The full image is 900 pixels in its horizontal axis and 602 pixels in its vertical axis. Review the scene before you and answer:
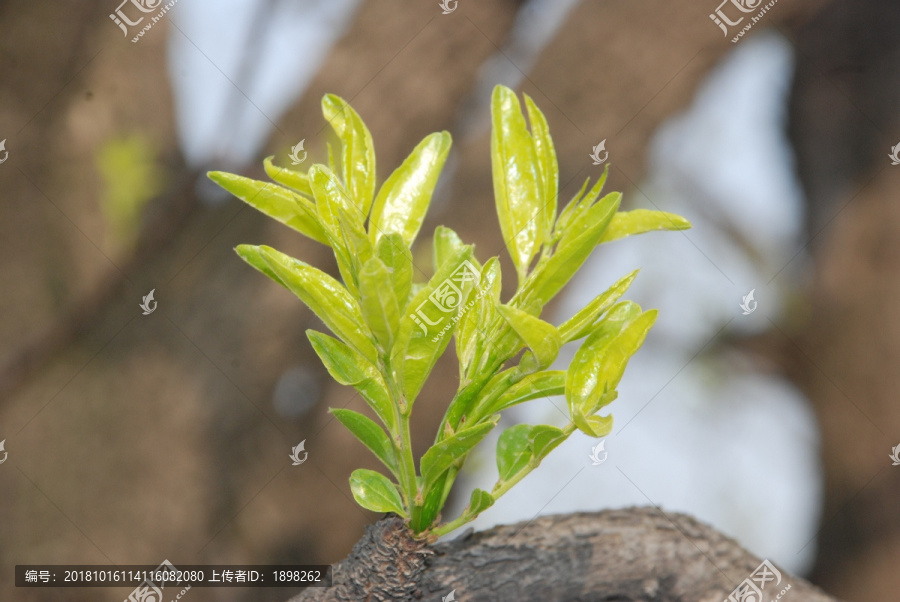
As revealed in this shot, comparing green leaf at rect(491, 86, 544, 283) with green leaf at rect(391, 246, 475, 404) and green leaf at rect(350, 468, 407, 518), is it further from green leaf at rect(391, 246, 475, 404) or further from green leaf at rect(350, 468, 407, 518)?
green leaf at rect(350, 468, 407, 518)

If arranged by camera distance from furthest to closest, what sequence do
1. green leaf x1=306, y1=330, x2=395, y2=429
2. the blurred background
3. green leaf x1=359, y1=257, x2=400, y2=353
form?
the blurred background, green leaf x1=306, y1=330, x2=395, y2=429, green leaf x1=359, y1=257, x2=400, y2=353

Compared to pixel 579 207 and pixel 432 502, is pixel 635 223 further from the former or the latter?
pixel 432 502

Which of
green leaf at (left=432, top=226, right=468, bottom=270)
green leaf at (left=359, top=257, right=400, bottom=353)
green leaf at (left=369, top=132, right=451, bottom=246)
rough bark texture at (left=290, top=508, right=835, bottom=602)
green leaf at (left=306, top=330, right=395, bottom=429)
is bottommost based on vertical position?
rough bark texture at (left=290, top=508, right=835, bottom=602)

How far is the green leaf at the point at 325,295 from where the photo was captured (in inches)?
16.9

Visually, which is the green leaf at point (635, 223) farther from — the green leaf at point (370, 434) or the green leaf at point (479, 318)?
the green leaf at point (370, 434)

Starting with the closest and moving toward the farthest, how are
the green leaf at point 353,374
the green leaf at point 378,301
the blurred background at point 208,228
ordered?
the green leaf at point 378,301 → the green leaf at point 353,374 → the blurred background at point 208,228

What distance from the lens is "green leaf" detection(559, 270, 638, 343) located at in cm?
47

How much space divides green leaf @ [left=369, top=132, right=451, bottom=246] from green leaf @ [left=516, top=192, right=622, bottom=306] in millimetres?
110

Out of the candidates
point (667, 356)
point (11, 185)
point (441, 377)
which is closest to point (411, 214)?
point (441, 377)

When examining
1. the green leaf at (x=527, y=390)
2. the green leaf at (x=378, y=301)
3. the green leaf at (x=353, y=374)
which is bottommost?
the green leaf at (x=527, y=390)

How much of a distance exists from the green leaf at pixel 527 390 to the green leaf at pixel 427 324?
65 mm

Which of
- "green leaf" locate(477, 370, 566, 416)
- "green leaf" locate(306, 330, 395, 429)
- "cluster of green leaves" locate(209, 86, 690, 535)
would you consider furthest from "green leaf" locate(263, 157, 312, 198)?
"green leaf" locate(477, 370, 566, 416)

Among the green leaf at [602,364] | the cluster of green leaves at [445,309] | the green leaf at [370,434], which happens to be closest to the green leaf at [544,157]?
the cluster of green leaves at [445,309]

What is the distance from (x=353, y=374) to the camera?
48cm
